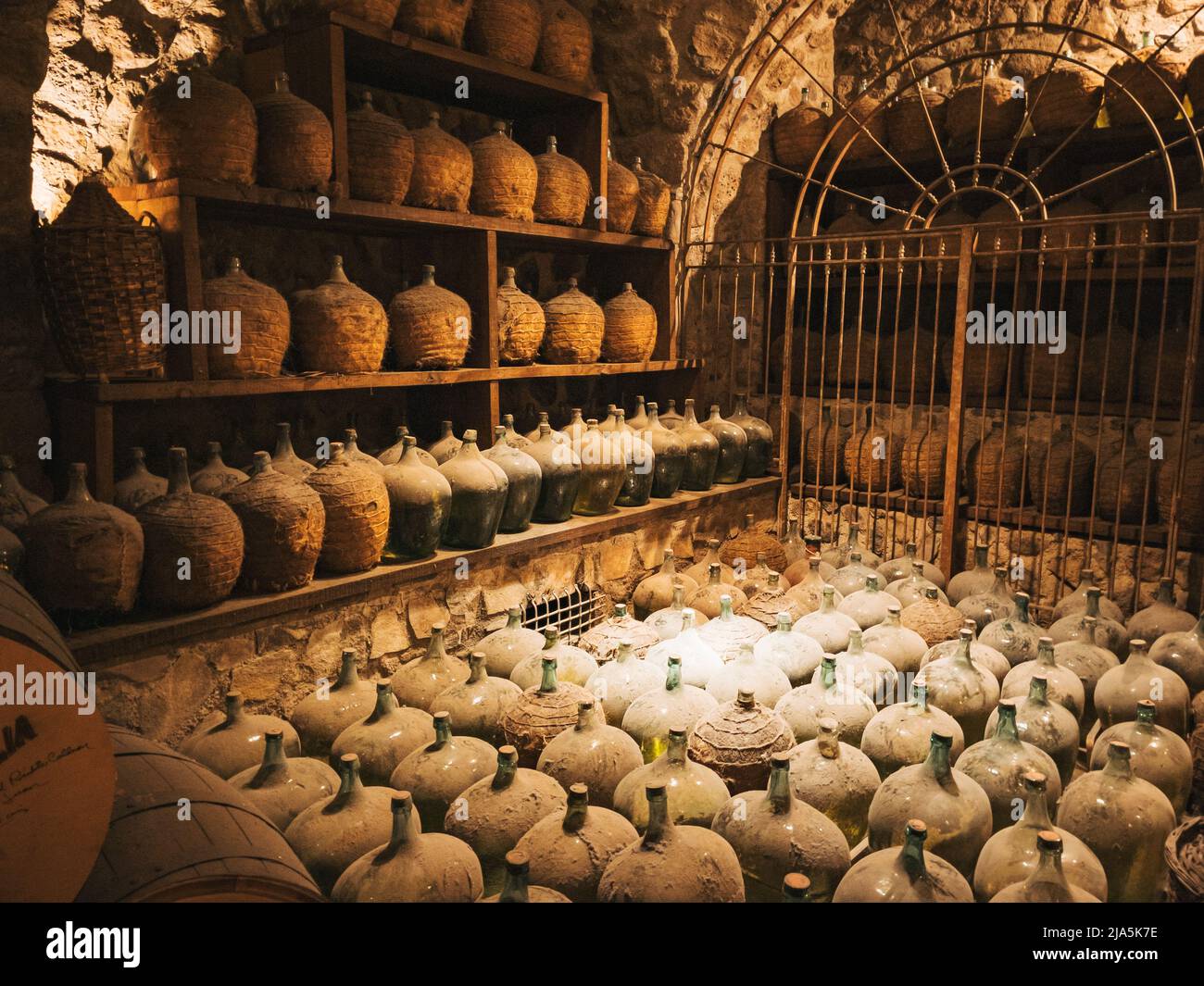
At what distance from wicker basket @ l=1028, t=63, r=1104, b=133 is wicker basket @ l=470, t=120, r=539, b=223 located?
8.89ft

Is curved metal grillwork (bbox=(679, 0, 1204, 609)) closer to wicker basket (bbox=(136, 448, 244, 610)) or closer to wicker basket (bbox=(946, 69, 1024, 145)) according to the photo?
wicker basket (bbox=(946, 69, 1024, 145))

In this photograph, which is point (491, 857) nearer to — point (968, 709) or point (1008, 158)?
point (968, 709)

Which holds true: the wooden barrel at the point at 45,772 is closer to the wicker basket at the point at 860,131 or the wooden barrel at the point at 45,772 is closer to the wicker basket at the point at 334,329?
the wicker basket at the point at 334,329

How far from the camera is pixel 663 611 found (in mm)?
3336

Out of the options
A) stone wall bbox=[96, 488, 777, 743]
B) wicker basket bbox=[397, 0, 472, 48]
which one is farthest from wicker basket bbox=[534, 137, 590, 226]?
stone wall bbox=[96, 488, 777, 743]

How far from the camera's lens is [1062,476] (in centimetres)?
443

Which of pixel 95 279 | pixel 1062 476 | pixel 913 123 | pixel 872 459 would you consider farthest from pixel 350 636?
pixel 913 123

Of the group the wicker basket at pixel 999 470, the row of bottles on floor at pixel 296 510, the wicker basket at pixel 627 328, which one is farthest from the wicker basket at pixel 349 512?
the wicker basket at pixel 999 470

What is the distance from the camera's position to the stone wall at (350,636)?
2559mm

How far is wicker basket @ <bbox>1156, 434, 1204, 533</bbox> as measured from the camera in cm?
403

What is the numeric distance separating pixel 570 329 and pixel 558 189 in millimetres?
612

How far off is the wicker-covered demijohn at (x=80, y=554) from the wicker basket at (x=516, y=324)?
1821mm

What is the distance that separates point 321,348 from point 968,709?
2.36 metres
